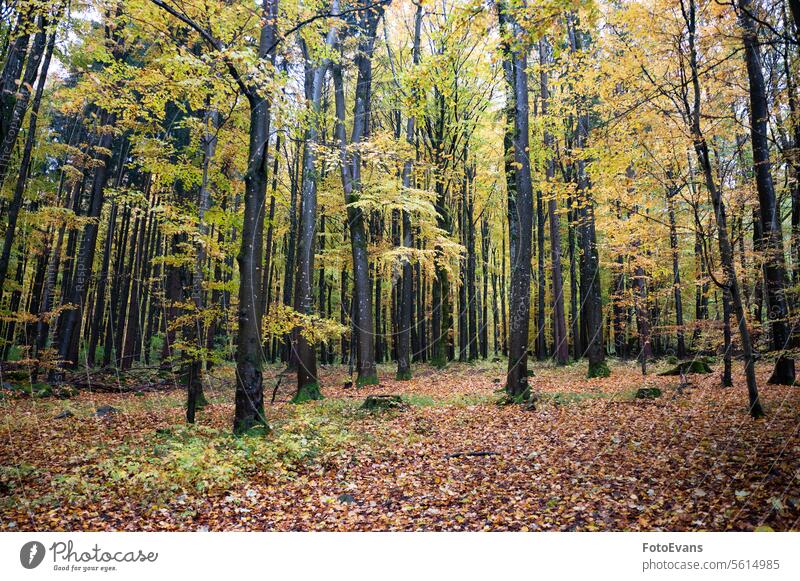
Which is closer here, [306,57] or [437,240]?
[306,57]

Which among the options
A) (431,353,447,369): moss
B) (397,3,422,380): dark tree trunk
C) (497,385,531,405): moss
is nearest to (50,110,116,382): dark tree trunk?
(397,3,422,380): dark tree trunk

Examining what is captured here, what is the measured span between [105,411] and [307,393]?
5.10 m

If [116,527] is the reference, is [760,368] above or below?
above

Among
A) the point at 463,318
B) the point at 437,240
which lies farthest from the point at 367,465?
the point at 463,318

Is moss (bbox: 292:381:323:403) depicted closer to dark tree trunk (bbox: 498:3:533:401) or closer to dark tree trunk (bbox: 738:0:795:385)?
dark tree trunk (bbox: 498:3:533:401)

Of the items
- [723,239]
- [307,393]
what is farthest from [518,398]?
[307,393]

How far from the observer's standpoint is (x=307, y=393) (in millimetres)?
11844

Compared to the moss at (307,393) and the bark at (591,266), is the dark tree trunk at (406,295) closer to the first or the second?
the moss at (307,393)

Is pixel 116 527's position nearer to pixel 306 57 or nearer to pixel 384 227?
pixel 306 57

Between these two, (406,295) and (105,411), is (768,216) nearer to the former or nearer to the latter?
(406,295)

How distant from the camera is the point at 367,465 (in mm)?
6211

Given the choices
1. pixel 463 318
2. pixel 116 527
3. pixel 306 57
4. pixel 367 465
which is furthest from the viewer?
pixel 463 318

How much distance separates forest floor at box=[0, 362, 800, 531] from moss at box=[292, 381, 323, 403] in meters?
2.58
